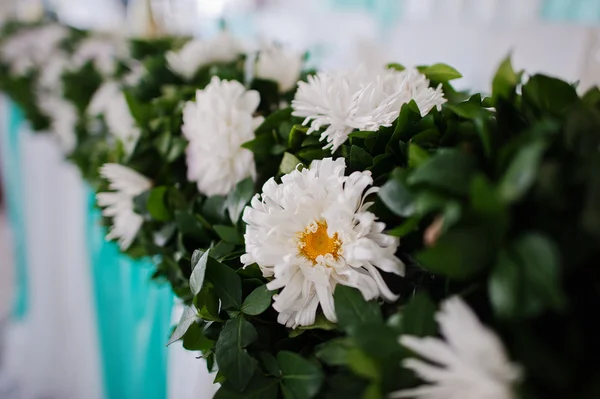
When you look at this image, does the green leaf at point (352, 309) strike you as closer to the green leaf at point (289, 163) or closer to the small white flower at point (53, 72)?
the green leaf at point (289, 163)

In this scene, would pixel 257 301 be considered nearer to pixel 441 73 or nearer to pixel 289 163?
pixel 289 163

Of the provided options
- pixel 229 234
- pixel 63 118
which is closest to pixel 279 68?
pixel 229 234

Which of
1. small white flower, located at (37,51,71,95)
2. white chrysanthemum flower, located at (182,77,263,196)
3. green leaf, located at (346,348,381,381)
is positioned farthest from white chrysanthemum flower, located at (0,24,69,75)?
green leaf, located at (346,348,381,381)

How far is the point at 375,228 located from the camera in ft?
1.05

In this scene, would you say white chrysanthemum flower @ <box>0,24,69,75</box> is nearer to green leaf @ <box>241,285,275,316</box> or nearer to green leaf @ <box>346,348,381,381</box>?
green leaf @ <box>241,285,275,316</box>

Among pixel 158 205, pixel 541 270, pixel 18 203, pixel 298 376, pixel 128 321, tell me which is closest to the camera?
pixel 541 270

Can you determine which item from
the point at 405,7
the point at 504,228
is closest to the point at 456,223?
the point at 504,228

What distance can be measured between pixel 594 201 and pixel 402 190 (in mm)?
100

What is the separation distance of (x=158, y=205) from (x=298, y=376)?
0.29 metres

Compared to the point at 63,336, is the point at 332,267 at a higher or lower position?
higher

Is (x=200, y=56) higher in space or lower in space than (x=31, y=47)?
higher

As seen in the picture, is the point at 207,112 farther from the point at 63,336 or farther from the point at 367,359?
the point at 63,336

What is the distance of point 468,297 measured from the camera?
263 millimetres

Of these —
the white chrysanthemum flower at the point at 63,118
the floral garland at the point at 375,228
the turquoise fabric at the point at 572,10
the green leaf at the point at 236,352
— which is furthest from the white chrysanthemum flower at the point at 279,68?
the turquoise fabric at the point at 572,10
